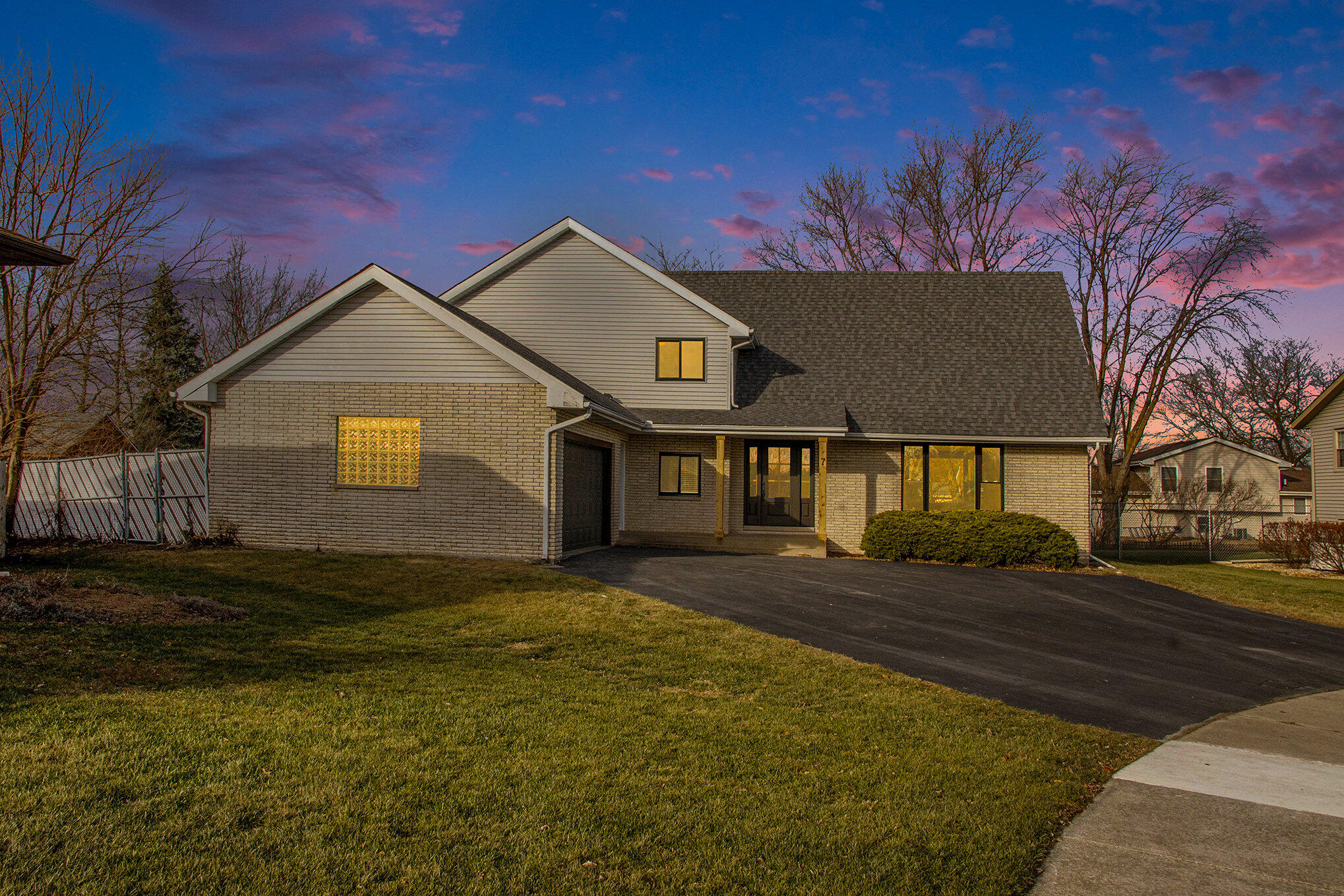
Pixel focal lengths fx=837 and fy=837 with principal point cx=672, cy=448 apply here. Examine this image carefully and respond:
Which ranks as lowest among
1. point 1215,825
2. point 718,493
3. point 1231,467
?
point 1215,825

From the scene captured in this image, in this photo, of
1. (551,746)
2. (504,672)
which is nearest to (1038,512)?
(504,672)

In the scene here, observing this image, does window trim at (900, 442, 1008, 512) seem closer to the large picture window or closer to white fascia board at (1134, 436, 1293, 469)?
the large picture window

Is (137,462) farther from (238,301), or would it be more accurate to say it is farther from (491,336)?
(238,301)

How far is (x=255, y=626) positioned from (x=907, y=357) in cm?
1743

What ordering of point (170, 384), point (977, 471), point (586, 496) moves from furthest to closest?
point (170, 384)
point (977, 471)
point (586, 496)

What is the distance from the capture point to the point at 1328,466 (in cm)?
2603

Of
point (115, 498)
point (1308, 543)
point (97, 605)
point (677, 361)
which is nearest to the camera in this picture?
point (97, 605)

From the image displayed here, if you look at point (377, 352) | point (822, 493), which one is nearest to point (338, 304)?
point (377, 352)

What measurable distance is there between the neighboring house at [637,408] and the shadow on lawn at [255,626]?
153 centimetres

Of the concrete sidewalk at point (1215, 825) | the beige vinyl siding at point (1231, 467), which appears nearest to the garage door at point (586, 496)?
the concrete sidewalk at point (1215, 825)

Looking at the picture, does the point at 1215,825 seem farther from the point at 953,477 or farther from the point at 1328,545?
the point at 1328,545

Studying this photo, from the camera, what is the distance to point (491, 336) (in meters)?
15.3

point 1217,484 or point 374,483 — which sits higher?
point 374,483

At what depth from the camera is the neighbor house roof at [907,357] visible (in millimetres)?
19547
